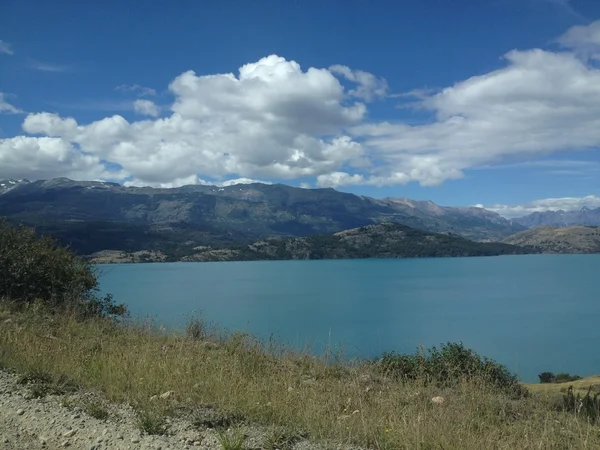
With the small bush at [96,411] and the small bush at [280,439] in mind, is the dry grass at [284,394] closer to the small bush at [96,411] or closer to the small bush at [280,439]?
the small bush at [280,439]

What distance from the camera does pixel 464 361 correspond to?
1198cm

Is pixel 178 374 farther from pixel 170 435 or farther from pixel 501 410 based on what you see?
pixel 501 410

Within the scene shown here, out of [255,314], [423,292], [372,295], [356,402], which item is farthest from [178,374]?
[423,292]

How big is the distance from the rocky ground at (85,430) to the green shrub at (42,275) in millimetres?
5986

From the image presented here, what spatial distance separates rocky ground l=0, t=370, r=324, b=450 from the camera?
14.8ft

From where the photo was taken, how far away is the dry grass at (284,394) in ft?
15.6

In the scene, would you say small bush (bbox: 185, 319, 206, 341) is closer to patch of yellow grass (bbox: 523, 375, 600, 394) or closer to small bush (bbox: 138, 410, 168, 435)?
small bush (bbox: 138, 410, 168, 435)

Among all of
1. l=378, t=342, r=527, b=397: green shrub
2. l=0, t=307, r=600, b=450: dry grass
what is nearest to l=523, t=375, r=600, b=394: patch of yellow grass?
l=378, t=342, r=527, b=397: green shrub

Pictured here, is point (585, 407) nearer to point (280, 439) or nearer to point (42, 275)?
point (280, 439)

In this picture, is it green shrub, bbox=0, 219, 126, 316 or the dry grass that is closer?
the dry grass

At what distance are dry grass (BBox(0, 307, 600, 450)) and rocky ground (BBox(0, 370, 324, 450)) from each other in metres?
0.18

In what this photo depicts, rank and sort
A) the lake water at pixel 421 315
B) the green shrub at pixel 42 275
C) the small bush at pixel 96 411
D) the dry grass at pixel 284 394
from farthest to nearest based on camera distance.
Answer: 1. the lake water at pixel 421 315
2. the green shrub at pixel 42 275
3. the small bush at pixel 96 411
4. the dry grass at pixel 284 394

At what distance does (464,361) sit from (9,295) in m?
11.4

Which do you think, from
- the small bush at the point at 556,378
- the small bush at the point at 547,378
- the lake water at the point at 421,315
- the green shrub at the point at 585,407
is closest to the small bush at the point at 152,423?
the green shrub at the point at 585,407
